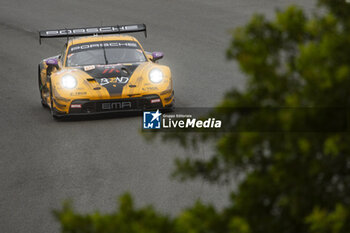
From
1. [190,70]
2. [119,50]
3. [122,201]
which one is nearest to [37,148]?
[119,50]

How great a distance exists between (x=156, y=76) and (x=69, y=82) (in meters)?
1.42

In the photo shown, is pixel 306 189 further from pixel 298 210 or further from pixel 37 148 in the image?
pixel 37 148

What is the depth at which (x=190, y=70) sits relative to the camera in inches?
663

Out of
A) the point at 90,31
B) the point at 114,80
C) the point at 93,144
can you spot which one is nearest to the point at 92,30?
the point at 90,31

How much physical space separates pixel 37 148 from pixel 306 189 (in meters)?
8.12

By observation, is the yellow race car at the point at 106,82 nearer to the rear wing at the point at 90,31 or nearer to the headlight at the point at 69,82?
the headlight at the point at 69,82

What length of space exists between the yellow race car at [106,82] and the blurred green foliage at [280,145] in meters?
8.58

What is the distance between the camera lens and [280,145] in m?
3.01

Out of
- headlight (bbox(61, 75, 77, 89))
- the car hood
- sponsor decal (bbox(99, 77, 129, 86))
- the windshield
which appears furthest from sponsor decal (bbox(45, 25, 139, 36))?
sponsor decal (bbox(99, 77, 129, 86))

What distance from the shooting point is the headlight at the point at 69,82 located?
1198 centimetres

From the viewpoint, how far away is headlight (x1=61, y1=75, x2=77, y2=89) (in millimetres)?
11984

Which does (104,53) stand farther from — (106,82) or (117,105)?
(117,105)

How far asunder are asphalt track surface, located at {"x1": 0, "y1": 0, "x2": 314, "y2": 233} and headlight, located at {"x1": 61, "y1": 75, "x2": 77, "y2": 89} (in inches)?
24.5

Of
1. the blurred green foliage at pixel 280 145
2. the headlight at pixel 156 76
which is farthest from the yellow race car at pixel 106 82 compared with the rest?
the blurred green foliage at pixel 280 145
